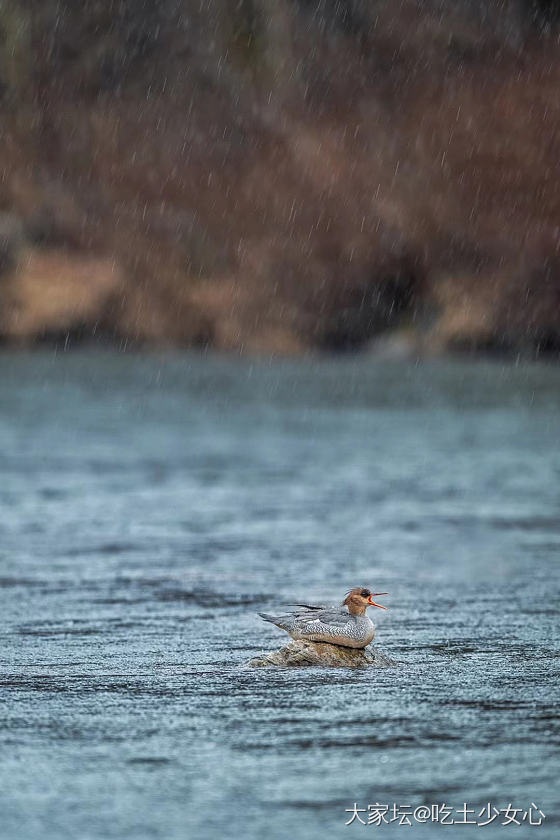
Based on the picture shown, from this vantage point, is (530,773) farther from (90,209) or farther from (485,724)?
(90,209)

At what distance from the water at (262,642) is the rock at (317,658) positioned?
0.16 metres

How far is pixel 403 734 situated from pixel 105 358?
93.0m

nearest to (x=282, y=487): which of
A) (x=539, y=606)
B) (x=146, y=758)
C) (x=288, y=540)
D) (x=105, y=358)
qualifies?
(x=288, y=540)

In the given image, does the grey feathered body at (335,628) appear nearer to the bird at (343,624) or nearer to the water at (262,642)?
the bird at (343,624)

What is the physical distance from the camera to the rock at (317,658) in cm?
1036

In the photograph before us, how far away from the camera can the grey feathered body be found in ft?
33.8

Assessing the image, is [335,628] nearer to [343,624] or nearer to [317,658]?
[343,624]

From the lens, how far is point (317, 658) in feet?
34.0

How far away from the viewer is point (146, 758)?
8.37 m

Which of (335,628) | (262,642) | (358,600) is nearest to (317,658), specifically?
(335,628)

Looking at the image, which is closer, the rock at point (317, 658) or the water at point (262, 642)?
the water at point (262, 642)

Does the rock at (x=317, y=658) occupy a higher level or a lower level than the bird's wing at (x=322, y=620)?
lower

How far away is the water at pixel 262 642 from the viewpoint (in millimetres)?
7836

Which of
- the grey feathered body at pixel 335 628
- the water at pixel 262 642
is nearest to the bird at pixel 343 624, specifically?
the grey feathered body at pixel 335 628
